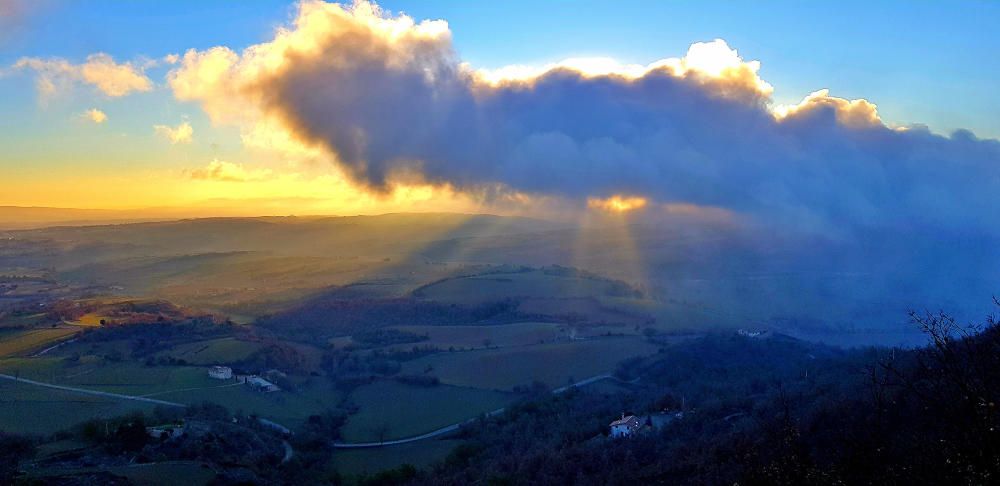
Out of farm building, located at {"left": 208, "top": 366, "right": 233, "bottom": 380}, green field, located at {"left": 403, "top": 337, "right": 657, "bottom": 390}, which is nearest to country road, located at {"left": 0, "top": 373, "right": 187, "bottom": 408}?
farm building, located at {"left": 208, "top": 366, "right": 233, "bottom": 380}

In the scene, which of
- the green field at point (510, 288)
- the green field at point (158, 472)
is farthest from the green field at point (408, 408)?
the green field at point (510, 288)

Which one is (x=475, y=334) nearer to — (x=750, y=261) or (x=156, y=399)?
(x=156, y=399)

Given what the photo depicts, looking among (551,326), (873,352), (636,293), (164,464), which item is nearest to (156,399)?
(164,464)

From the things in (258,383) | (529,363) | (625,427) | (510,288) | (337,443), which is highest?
(510,288)

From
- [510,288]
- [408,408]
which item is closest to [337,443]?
[408,408]

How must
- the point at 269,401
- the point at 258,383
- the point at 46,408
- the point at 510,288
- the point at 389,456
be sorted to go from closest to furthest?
the point at 389,456 < the point at 46,408 < the point at 269,401 < the point at 258,383 < the point at 510,288

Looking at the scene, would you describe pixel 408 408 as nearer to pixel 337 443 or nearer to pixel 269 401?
pixel 337 443

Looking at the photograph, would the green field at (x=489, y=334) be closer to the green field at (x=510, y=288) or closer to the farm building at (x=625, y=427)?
the green field at (x=510, y=288)
